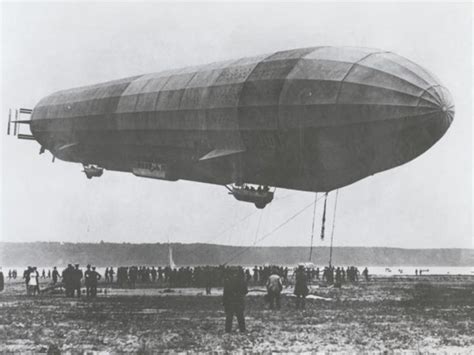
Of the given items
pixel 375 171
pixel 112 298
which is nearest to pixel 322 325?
pixel 375 171

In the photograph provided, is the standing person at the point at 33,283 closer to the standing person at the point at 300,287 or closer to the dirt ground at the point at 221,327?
the dirt ground at the point at 221,327

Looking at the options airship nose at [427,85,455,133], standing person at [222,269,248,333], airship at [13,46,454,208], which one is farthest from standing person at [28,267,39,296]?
airship nose at [427,85,455,133]

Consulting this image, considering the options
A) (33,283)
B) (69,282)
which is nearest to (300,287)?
(69,282)

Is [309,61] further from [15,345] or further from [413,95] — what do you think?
[15,345]

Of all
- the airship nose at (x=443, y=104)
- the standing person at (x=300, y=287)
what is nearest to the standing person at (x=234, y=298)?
the standing person at (x=300, y=287)

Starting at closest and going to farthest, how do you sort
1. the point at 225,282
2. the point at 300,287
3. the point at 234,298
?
1. the point at 234,298
2. the point at 225,282
3. the point at 300,287

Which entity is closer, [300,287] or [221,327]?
[221,327]

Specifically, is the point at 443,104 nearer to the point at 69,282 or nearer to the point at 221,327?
the point at 221,327
